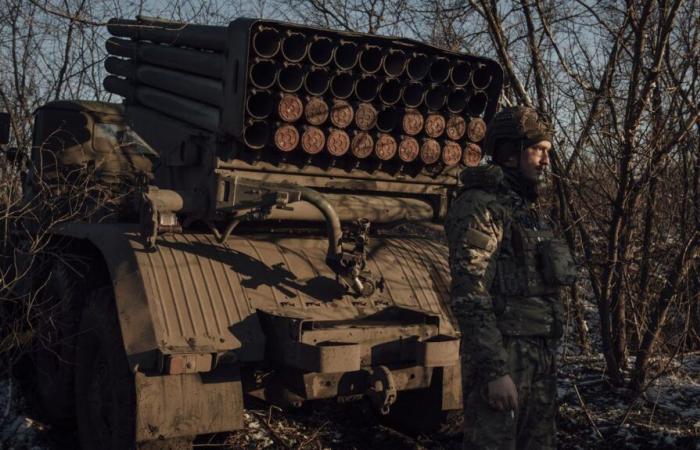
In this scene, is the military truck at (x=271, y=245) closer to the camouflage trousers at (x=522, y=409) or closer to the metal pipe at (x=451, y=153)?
the metal pipe at (x=451, y=153)

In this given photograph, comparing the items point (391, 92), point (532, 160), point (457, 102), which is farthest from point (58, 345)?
point (532, 160)

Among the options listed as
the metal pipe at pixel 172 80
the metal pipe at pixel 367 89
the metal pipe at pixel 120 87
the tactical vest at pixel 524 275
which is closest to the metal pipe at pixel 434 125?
the metal pipe at pixel 367 89

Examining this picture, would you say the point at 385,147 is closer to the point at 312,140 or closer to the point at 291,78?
the point at 312,140

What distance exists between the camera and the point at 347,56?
513cm

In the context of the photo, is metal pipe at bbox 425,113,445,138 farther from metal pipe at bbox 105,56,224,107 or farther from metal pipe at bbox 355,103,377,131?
metal pipe at bbox 105,56,224,107

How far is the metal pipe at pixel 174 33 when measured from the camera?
5332mm

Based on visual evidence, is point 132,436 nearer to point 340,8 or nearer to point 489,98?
point 489,98

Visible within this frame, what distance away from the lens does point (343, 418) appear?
648cm

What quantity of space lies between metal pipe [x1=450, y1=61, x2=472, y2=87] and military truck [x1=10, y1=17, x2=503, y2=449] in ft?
0.04

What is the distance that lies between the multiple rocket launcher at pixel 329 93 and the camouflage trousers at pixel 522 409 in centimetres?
211

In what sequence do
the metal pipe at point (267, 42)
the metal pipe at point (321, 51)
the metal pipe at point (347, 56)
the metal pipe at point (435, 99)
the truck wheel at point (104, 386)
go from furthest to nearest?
the metal pipe at point (435, 99), the metal pipe at point (347, 56), the metal pipe at point (321, 51), the metal pipe at point (267, 42), the truck wheel at point (104, 386)

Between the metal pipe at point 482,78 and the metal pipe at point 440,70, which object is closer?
the metal pipe at point 440,70

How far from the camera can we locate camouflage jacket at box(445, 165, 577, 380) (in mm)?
3455

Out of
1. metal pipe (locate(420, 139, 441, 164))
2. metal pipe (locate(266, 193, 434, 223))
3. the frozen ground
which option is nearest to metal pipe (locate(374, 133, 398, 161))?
metal pipe (locate(420, 139, 441, 164))
